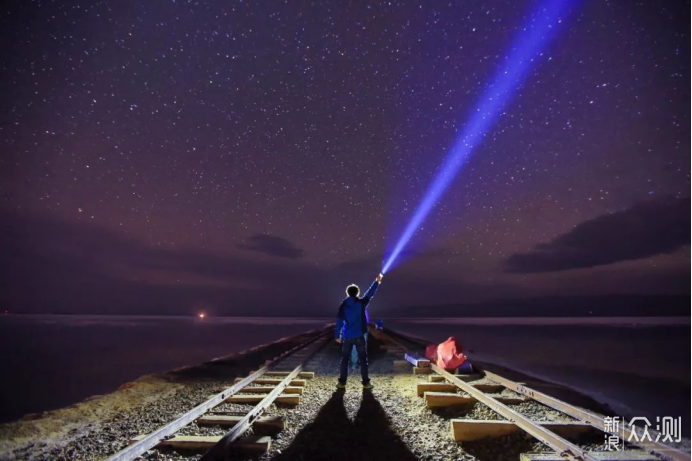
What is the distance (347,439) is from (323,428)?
1.94ft

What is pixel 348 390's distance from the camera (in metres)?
8.95

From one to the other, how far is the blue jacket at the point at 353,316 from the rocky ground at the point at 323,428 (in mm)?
1278

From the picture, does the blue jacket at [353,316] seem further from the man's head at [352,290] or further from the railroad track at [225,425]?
the railroad track at [225,425]

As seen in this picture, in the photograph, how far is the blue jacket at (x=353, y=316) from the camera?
327 inches

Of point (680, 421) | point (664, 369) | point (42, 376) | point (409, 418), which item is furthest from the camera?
point (664, 369)

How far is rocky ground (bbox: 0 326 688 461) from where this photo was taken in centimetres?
499

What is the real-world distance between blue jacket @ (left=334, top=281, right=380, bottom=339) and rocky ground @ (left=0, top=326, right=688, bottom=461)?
1.28 m

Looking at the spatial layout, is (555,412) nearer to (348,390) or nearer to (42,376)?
(348,390)

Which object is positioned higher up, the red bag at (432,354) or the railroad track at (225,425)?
the railroad track at (225,425)

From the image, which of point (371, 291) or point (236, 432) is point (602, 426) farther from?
point (236, 432)

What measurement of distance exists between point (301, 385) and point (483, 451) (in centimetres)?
515

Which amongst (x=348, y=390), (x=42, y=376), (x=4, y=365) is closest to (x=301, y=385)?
(x=348, y=390)

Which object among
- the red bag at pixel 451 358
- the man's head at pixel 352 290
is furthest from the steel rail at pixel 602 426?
the man's head at pixel 352 290

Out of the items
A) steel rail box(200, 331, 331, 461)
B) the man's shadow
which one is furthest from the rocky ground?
steel rail box(200, 331, 331, 461)
